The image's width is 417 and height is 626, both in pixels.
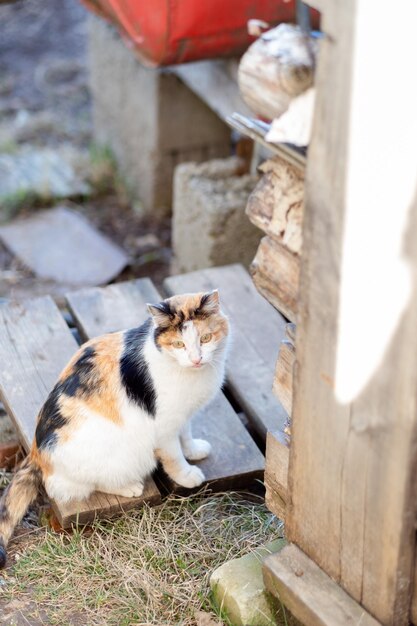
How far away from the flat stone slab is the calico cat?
221 cm

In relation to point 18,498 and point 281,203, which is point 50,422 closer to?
point 18,498

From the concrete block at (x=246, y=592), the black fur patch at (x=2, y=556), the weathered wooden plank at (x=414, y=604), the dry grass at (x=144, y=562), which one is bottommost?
the dry grass at (x=144, y=562)

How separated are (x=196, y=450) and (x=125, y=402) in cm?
39

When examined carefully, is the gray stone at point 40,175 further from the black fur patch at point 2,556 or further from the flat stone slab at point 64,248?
the black fur patch at point 2,556

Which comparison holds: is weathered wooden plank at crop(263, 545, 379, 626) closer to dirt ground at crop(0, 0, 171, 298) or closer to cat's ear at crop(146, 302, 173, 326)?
cat's ear at crop(146, 302, 173, 326)

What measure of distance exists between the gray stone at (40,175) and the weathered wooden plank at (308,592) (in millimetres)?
3682

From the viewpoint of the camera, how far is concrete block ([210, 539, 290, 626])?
247 centimetres

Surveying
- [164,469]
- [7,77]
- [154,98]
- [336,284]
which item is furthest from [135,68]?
[336,284]

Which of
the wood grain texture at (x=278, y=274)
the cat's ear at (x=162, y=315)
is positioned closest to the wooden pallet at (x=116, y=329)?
the cat's ear at (x=162, y=315)

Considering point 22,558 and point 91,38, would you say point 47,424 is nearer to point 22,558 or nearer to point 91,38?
point 22,558

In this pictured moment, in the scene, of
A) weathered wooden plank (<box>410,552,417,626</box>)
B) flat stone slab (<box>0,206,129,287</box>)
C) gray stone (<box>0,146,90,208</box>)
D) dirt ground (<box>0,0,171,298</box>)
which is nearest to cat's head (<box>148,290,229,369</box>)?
weathered wooden plank (<box>410,552,417,626</box>)

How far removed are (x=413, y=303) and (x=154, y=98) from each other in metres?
3.60

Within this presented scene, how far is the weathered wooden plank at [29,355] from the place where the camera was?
3.21 m

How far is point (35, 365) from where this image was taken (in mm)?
3416
